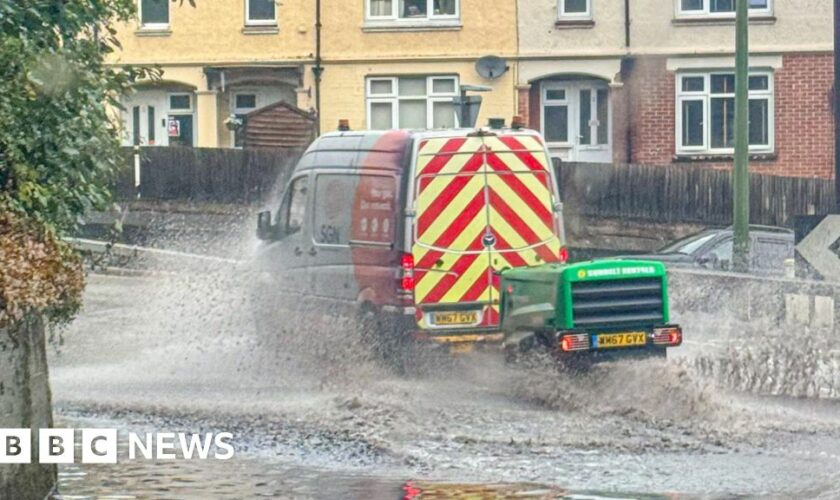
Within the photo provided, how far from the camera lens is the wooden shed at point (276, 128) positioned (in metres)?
41.2

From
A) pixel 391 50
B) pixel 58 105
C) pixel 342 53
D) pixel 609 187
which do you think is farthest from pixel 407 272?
pixel 391 50

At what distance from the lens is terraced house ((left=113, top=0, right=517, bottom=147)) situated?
4269cm

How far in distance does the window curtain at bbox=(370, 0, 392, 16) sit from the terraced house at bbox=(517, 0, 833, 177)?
3.11 metres

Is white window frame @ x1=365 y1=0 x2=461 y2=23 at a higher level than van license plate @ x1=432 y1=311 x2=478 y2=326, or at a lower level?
higher

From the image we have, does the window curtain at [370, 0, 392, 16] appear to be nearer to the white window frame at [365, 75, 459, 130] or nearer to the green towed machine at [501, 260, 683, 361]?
the white window frame at [365, 75, 459, 130]

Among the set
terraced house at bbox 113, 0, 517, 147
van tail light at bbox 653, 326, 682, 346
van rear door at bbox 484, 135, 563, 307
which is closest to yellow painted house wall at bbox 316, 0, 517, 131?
terraced house at bbox 113, 0, 517, 147

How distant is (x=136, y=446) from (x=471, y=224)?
5.62 m

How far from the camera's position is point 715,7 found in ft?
140

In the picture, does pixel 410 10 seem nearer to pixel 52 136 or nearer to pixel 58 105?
pixel 58 105

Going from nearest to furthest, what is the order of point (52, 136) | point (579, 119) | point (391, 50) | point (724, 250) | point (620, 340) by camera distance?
point (52, 136), point (620, 340), point (724, 250), point (391, 50), point (579, 119)

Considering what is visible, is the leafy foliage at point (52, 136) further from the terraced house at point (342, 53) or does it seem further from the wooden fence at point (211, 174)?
the terraced house at point (342, 53)

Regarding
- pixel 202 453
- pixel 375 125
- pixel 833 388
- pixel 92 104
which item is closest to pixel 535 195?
pixel 833 388

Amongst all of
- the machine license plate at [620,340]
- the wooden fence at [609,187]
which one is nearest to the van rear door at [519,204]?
the machine license plate at [620,340]

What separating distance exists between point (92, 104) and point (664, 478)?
4.31 metres
